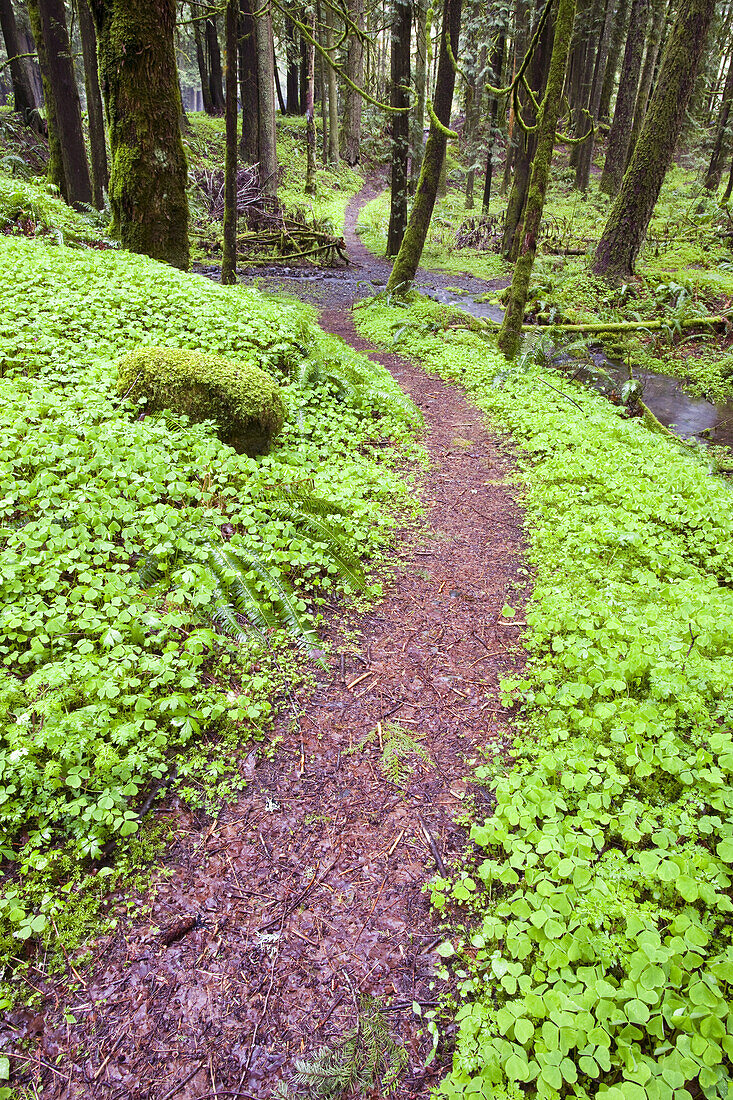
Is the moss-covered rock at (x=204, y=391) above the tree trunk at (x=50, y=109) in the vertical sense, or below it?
below

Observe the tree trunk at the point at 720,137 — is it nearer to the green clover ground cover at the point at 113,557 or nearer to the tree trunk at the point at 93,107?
the tree trunk at the point at 93,107

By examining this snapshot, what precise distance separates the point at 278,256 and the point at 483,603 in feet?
50.8

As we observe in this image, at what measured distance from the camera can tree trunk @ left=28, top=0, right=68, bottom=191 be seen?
11.8 meters

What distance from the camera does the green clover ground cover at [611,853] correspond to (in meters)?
1.96

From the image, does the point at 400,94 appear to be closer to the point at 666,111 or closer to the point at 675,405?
the point at 666,111

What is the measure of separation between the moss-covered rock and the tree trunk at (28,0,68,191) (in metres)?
11.2

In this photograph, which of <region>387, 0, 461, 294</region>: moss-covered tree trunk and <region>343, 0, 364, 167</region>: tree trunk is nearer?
<region>387, 0, 461, 294</region>: moss-covered tree trunk

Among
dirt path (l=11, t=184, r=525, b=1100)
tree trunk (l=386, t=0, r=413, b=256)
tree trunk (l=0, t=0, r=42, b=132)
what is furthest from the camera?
tree trunk (l=0, t=0, r=42, b=132)

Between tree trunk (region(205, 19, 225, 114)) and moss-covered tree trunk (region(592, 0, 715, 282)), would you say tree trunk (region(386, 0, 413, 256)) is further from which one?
tree trunk (region(205, 19, 225, 114))

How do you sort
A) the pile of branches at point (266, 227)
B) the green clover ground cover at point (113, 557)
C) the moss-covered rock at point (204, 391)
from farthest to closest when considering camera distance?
the pile of branches at point (266, 227) < the moss-covered rock at point (204, 391) < the green clover ground cover at point (113, 557)

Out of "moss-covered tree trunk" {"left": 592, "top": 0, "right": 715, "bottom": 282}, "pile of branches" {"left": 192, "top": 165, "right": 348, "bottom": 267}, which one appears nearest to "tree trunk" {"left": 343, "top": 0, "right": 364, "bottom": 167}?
"pile of branches" {"left": 192, "top": 165, "right": 348, "bottom": 267}

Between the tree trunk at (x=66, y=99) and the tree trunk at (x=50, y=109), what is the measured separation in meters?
0.07

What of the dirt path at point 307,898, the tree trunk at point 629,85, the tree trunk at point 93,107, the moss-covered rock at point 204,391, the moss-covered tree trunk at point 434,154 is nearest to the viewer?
the dirt path at point 307,898

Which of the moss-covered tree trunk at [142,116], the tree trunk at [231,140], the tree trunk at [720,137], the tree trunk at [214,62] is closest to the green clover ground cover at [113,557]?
the moss-covered tree trunk at [142,116]
